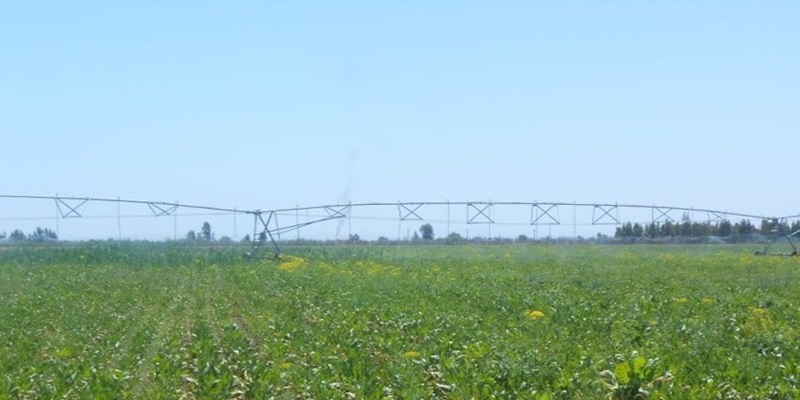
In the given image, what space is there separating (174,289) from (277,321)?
10111 millimetres

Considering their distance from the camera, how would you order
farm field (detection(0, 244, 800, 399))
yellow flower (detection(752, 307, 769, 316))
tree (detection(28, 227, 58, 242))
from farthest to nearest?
tree (detection(28, 227, 58, 242)) < yellow flower (detection(752, 307, 769, 316)) < farm field (detection(0, 244, 800, 399))

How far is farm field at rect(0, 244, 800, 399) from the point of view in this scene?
10.6 meters

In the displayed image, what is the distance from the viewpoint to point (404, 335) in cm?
1539

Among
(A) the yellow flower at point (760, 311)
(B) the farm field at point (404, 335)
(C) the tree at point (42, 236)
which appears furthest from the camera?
(C) the tree at point (42, 236)

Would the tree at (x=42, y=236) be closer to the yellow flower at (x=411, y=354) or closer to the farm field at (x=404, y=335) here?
the farm field at (x=404, y=335)

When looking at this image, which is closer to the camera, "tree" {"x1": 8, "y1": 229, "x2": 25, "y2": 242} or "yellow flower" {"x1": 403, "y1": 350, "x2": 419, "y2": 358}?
"yellow flower" {"x1": 403, "y1": 350, "x2": 419, "y2": 358}

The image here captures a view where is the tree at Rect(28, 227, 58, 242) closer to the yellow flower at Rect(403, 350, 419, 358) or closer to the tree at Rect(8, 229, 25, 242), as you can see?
the tree at Rect(8, 229, 25, 242)

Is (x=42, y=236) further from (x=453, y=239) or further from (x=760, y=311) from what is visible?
(x=760, y=311)

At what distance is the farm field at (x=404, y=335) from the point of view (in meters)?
10.6

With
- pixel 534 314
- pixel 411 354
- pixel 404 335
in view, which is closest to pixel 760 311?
pixel 534 314

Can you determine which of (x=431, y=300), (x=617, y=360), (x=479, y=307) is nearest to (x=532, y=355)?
(x=617, y=360)

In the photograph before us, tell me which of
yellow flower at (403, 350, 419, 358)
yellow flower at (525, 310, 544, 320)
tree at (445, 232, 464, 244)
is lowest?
yellow flower at (403, 350, 419, 358)

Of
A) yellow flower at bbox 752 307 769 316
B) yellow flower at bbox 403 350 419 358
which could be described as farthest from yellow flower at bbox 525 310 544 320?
yellow flower at bbox 403 350 419 358

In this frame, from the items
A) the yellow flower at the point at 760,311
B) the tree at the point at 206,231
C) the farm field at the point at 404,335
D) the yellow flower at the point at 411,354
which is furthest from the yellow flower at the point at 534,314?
the tree at the point at 206,231
